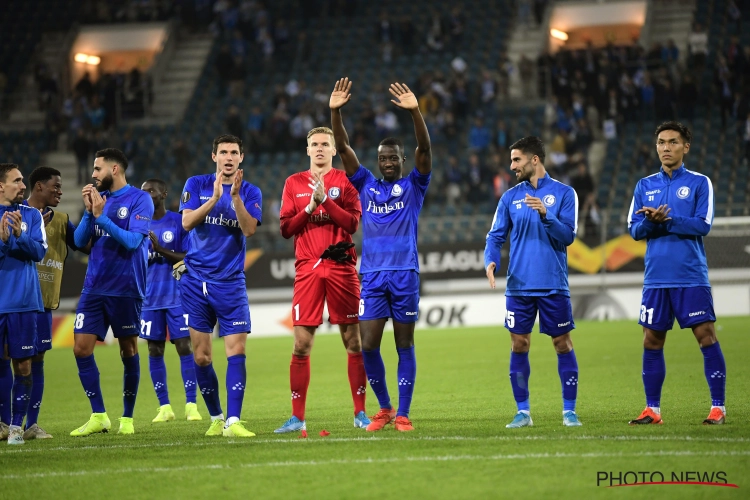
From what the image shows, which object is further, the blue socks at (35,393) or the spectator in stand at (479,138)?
the spectator in stand at (479,138)

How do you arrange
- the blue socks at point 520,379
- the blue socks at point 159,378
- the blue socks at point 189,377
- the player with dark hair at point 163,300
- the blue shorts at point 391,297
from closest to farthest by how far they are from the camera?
the blue socks at point 520,379 < the blue shorts at point 391,297 < the blue socks at point 159,378 < the blue socks at point 189,377 < the player with dark hair at point 163,300

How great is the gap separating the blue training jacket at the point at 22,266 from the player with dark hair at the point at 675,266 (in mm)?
5052

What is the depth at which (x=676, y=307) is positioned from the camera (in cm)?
831

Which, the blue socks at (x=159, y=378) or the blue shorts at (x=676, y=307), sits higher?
the blue shorts at (x=676, y=307)

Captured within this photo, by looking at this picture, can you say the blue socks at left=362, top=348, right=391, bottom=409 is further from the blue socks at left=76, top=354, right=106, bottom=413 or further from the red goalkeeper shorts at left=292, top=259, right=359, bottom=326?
the blue socks at left=76, top=354, right=106, bottom=413

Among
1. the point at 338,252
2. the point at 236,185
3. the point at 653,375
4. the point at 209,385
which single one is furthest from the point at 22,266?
the point at 653,375

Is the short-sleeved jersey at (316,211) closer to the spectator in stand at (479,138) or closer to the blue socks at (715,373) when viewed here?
the blue socks at (715,373)

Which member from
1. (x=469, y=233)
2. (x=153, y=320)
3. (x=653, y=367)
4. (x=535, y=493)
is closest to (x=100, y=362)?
(x=153, y=320)

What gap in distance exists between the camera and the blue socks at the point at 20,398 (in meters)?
8.49

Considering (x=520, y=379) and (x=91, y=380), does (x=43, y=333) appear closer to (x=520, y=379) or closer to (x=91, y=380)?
(x=91, y=380)

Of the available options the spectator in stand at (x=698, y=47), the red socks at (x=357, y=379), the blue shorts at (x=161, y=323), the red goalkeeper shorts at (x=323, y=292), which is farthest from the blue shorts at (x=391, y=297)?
the spectator in stand at (x=698, y=47)

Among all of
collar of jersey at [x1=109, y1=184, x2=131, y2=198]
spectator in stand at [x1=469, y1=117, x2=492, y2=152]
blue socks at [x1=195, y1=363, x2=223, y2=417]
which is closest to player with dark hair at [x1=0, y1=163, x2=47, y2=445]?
collar of jersey at [x1=109, y1=184, x2=131, y2=198]

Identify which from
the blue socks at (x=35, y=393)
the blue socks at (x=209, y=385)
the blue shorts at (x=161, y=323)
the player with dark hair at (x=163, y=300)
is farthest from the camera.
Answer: the blue shorts at (x=161, y=323)

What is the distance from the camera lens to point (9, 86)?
3512 cm
